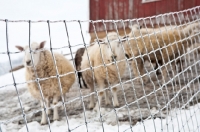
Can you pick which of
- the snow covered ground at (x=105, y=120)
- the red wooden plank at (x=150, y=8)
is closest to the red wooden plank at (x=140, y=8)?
the red wooden plank at (x=150, y=8)

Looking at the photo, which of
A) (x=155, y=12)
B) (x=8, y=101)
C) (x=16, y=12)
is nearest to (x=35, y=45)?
(x=8, y=101)

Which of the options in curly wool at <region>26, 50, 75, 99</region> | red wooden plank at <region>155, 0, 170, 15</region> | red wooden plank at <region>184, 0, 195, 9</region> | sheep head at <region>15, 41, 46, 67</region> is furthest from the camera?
red wooden plank at <region>155, 0, 170, 15</region>

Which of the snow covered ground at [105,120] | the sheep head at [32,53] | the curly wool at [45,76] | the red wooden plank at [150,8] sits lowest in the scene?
the snow covered ground at [105,120]

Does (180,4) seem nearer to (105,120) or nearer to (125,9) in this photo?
(125,9)

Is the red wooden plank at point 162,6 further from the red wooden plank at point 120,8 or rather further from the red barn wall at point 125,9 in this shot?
the red wooden plank at point 120,8

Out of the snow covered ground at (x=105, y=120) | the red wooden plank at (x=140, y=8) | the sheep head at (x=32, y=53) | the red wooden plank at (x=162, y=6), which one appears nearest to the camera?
the snow covered ground at (x=105, y=120)

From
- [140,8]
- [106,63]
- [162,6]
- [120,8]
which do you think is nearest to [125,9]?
[120,8]

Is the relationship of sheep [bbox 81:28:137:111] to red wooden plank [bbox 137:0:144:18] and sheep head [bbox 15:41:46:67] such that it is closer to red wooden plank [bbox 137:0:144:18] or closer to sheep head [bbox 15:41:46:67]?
sheep head [bbox 15:41:46:67]

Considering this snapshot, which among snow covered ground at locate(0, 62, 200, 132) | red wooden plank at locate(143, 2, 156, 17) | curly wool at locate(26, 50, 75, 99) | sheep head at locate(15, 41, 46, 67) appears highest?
red wooden plank at locate(143, 2, 156, 17)

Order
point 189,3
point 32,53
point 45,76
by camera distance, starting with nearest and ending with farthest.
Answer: point 32,53 < point 45,76 < point 189,3

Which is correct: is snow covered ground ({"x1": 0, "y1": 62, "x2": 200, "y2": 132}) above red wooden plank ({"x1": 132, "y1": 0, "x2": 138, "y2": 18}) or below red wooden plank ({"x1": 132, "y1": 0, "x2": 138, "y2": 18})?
below

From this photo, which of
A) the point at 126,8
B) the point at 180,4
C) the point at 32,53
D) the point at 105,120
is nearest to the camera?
the point at 32,53

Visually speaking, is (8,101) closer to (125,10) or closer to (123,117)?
(123,117)

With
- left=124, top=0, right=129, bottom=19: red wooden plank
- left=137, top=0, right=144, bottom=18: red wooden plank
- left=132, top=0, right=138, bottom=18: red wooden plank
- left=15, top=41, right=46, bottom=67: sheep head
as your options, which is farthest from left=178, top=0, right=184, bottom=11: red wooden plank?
left=15, top=41, right=46, bottom=67: sheep head
